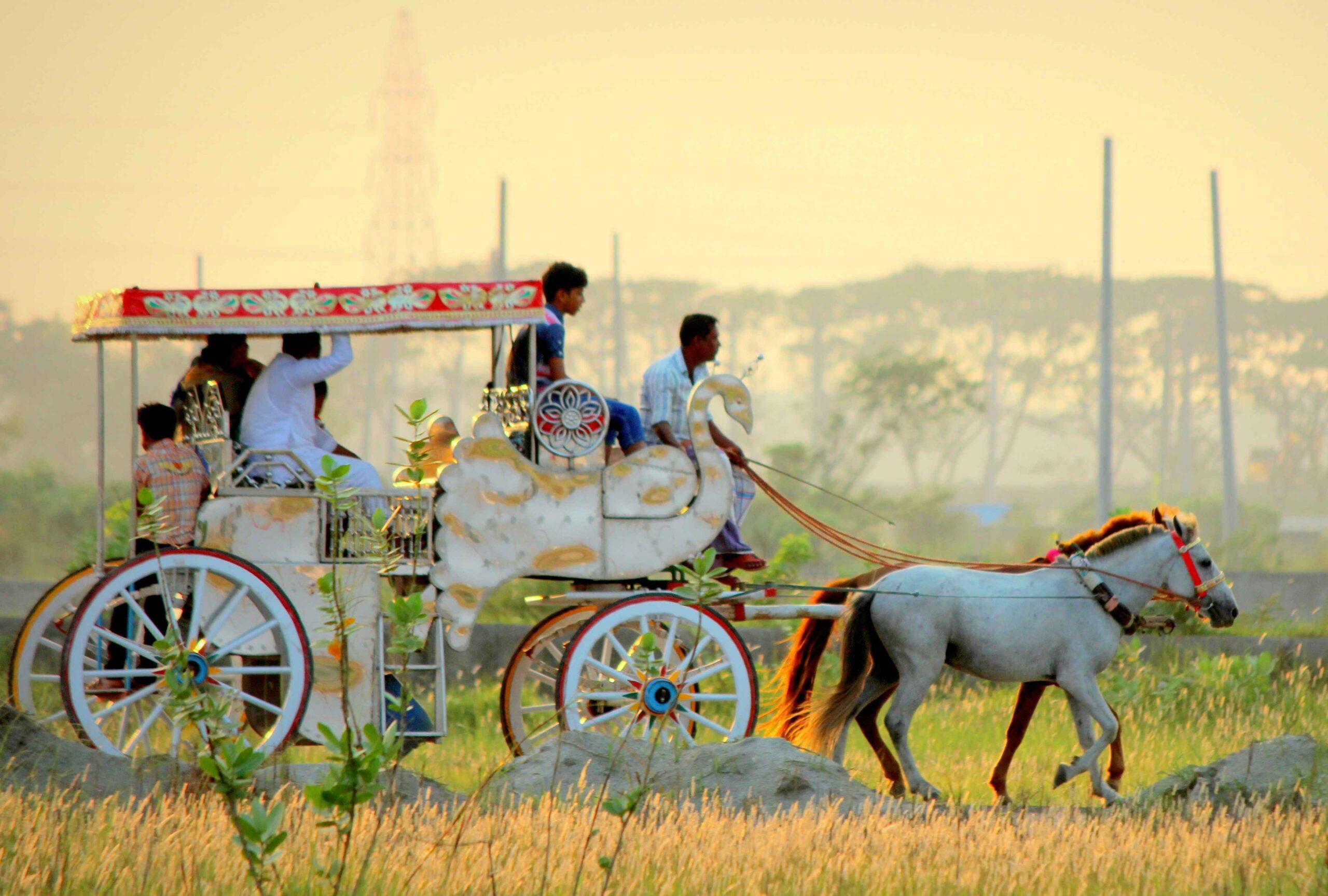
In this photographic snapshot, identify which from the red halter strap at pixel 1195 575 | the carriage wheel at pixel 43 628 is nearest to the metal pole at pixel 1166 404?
the red halter strap at pixel 1195 575

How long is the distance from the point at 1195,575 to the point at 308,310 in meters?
4.22

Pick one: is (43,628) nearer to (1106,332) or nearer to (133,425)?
(133,425)

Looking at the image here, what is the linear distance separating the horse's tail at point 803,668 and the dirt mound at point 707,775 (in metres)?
0.78

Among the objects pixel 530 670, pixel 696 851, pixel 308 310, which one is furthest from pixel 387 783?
pixel 308 310

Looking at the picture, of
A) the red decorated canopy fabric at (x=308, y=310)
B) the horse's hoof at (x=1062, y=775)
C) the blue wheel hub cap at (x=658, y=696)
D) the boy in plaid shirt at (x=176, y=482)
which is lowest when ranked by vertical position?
the horse's hoof at (x=1062, y=775)

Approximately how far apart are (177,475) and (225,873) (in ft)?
7.50

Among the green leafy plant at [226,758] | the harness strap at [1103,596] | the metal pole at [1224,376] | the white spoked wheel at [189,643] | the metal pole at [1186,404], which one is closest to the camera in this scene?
the green leafy plant at [226,758]

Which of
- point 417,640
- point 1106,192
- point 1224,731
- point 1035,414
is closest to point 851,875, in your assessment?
point 417,640

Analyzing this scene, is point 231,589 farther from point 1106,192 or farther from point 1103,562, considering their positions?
point 1106,192

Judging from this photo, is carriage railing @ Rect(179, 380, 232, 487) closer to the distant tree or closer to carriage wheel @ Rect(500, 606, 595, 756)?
carriage wheel @ Rect(500, 606, 595, 756)

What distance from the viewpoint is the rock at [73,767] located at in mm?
6162

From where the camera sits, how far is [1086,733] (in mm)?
6988

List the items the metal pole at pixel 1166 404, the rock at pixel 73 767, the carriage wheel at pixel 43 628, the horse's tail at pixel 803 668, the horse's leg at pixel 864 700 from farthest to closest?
the metal pole at pixel 1166 404 < the horse's tail at pixel 803 668 < the horse's leg at pixel 864 700 < the carriage wheel at pixel 43 628 < the rock at pixel 73 767

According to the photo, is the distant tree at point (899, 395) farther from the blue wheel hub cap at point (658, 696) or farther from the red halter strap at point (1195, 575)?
the blue wheel hub cap at point (658, 696)
